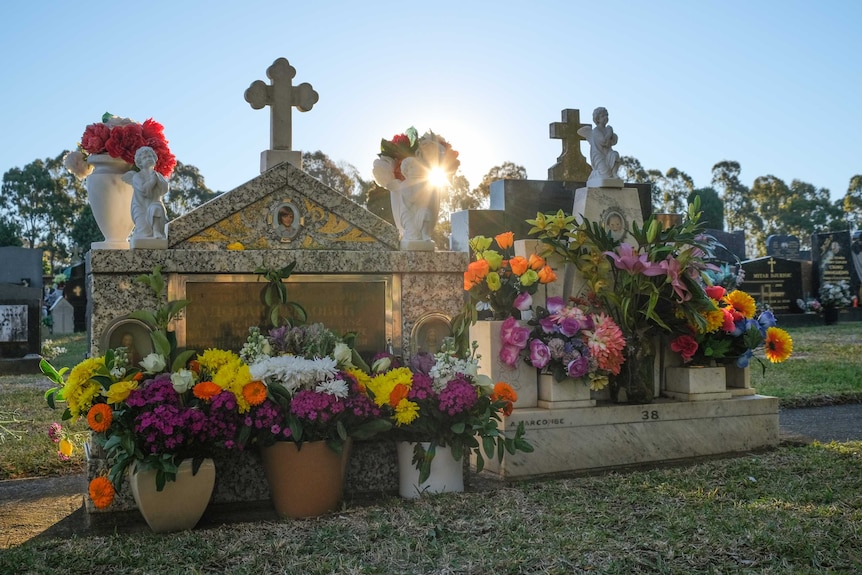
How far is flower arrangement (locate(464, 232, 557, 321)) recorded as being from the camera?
17.5 feet

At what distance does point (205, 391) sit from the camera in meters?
4.01

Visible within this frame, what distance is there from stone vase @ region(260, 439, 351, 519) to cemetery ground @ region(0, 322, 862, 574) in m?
0.12

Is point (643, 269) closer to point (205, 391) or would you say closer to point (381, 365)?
point (381, 365)

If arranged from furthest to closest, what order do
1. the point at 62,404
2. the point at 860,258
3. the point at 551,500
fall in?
the point at 860,258, the point at 62,404, the point at 551,500

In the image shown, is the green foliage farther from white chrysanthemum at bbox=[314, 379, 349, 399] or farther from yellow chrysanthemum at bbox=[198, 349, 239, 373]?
white chrysanthemum at bbox=[314, 379, 349, 399]

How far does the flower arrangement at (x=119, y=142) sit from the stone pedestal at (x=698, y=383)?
3.67 meters

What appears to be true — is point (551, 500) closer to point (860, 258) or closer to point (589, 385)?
point (589, 385)

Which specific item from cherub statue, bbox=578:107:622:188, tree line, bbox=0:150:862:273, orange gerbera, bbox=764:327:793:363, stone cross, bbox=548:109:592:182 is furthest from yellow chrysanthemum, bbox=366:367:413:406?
tree line, bbox=0:150:862:273

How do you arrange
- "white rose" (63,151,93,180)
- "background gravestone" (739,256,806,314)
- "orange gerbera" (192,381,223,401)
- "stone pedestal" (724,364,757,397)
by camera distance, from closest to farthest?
"orange gerbera" (192,381,223,401) < "white rose" (63,151,93,180) < "stone pedestal" (724,364,757,397) < "background gravestone" (739,256,806,314)

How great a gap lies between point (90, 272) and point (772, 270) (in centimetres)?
1742

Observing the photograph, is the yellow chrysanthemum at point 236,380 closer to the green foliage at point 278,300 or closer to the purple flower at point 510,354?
the green foliage at point 278,300

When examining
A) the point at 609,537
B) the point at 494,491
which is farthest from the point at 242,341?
the point at 609,537

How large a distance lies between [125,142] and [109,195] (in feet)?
1.09

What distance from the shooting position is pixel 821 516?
12.2 feet
